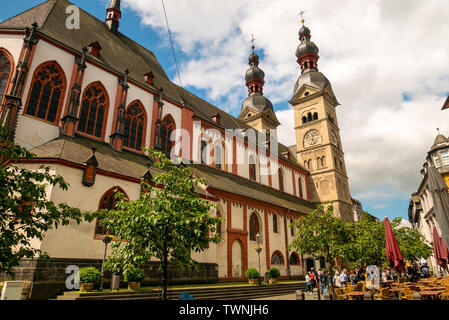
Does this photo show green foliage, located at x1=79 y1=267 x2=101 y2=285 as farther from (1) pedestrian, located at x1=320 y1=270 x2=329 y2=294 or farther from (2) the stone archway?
(1) pedestrian, located at x1=320 y1=270 x2=329 y2=294

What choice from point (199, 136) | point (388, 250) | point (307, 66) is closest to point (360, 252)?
point (388, 250)

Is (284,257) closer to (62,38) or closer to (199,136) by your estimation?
(199,136)

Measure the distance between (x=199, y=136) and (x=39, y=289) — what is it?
18421 millimetres

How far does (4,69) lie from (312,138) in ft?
135

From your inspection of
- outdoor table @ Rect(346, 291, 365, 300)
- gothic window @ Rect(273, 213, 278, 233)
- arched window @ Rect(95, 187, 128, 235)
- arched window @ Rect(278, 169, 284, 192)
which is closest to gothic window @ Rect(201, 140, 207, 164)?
gothic window @ Rect(273, 213, 278, 233)

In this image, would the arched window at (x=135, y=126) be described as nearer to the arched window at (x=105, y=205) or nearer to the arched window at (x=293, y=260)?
the arched window at (x=105, y=205)

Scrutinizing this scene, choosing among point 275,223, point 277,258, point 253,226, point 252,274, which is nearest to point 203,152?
point 253,226

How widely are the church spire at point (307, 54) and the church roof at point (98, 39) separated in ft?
84.0

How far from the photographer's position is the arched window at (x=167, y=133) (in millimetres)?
24109

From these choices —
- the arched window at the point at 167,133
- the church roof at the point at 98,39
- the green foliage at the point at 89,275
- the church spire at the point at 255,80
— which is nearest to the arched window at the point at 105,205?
the green foliage at the point at 89,275

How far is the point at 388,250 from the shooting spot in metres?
12.8

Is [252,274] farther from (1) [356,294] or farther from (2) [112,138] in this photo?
(2) [112,138]

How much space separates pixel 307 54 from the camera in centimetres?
4878
